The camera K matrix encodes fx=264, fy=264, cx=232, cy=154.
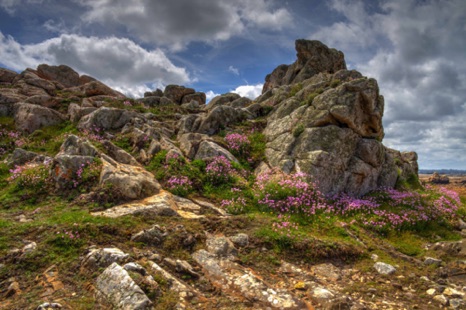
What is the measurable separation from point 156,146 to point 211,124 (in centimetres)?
771

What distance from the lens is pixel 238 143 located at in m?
22.4

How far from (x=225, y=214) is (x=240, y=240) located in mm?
3461

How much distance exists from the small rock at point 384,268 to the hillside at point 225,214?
0.18 feet

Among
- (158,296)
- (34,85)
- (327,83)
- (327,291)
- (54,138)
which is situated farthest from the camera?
(34,85)

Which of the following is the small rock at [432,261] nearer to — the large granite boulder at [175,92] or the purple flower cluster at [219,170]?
the purple flower cluster at [219,170]

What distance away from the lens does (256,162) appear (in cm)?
2133

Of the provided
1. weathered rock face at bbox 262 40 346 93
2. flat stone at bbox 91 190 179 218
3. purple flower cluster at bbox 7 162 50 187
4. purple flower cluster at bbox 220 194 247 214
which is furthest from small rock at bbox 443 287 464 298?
weathered rock face at bbox 262 40 346 93

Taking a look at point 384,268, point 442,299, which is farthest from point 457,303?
point 384,268

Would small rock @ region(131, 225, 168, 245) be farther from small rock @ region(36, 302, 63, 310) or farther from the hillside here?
small rock @ region(36, 302, 63, 310)

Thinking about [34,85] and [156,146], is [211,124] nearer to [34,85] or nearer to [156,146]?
[156,146]

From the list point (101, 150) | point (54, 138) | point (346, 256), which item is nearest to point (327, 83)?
point (346, 256)

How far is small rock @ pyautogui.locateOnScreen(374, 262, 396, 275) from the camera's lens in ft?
32.3

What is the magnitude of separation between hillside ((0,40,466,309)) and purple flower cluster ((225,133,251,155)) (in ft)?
0.39

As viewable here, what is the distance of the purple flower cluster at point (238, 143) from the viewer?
71.7ft
